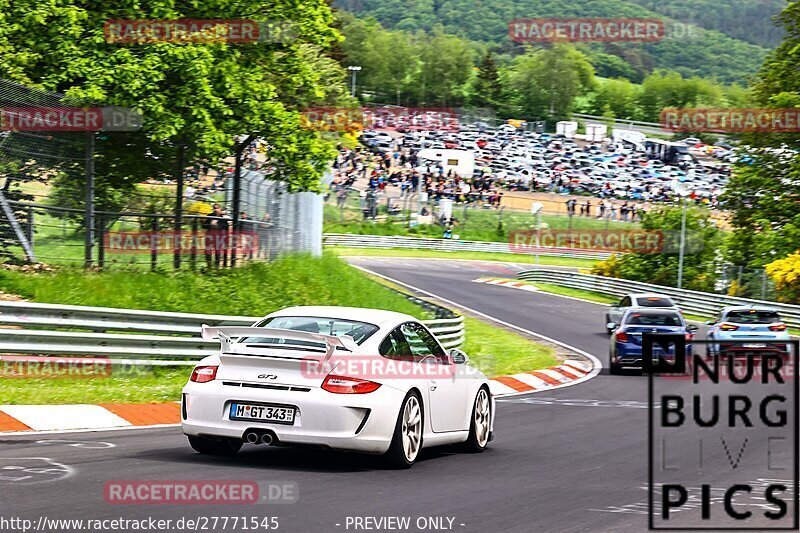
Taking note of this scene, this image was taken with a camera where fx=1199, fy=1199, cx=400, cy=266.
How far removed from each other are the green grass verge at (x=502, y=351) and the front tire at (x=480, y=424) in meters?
10.7

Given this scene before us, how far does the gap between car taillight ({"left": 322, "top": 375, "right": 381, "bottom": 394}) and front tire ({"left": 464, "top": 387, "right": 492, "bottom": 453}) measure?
239cm

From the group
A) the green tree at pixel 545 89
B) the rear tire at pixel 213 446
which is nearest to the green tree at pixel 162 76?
the rear tire at pixel 213 446

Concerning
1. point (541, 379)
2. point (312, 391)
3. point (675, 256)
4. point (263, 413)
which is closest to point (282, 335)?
point (312, 391)

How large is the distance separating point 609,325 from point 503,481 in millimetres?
26050

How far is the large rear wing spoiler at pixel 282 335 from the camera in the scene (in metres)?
9.25

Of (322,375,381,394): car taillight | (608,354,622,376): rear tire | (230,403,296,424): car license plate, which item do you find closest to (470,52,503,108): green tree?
(608,354,622,376): rear tire

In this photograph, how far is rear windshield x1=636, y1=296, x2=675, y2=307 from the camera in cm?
3006

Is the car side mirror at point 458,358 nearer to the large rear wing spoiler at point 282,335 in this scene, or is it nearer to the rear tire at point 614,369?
the large rear wing spoiler at point 282,335

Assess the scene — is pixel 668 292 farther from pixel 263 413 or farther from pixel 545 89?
pixel 545 89

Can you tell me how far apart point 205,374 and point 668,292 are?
1605 inches

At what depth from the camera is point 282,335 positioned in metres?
9.23

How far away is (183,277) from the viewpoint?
2212cm

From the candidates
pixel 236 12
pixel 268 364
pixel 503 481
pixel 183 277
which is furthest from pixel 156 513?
pixel 236 12

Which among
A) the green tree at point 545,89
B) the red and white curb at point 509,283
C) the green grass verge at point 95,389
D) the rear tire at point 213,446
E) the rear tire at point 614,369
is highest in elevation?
the green tree at point 545,89
